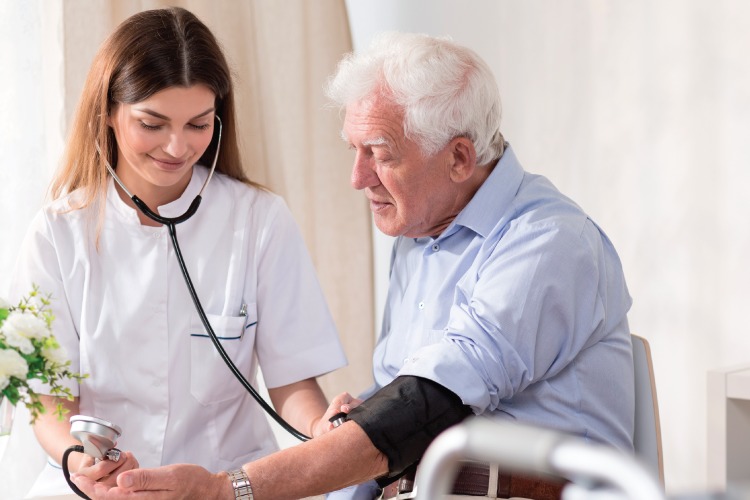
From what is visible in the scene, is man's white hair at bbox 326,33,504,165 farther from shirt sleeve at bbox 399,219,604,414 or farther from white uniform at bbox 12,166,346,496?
white uniform at bbox 12,166,346,496

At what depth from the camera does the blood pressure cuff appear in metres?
1.29

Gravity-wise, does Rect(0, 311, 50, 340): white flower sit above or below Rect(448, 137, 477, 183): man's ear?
below

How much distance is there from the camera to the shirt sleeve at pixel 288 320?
1815mm

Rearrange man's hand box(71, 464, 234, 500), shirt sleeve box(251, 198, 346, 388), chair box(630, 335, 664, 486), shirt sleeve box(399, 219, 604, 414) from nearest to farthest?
1. man's hand box(71, 464, 234, 500)
2. shirt sleeve box(399, 219, 604, 414)
3. chair box(630, 335, 664, 486)
4. shirt sleeve box(251, 198, 346, 388)

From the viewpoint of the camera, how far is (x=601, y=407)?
55.2 inches

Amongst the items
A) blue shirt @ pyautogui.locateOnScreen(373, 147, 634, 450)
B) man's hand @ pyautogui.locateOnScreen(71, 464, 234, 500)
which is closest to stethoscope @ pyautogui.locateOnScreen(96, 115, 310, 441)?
blue shirt @ pyautogui.locateOnScreen(373, 147, 634, 450)

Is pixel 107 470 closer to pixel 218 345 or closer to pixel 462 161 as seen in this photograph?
pixel 218 345

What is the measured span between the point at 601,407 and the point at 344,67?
690 mm

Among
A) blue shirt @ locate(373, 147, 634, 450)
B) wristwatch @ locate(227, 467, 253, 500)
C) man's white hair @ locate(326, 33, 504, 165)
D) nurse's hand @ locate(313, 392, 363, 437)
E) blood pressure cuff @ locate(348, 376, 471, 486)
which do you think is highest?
man's white hair @ locate(326, 33, 504, 165)

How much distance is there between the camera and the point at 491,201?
1522mm

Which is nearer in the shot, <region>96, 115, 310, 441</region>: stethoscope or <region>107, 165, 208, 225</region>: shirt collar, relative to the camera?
<region>96, 115, 310, 441</region>: stethoscope

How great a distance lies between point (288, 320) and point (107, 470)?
22.0 inches

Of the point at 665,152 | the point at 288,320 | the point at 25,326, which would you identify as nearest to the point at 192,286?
the point at 288,320

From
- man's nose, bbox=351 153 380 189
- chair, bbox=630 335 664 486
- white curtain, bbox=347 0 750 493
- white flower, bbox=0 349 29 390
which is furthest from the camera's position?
white curtain, bbox=347 0 750 493
